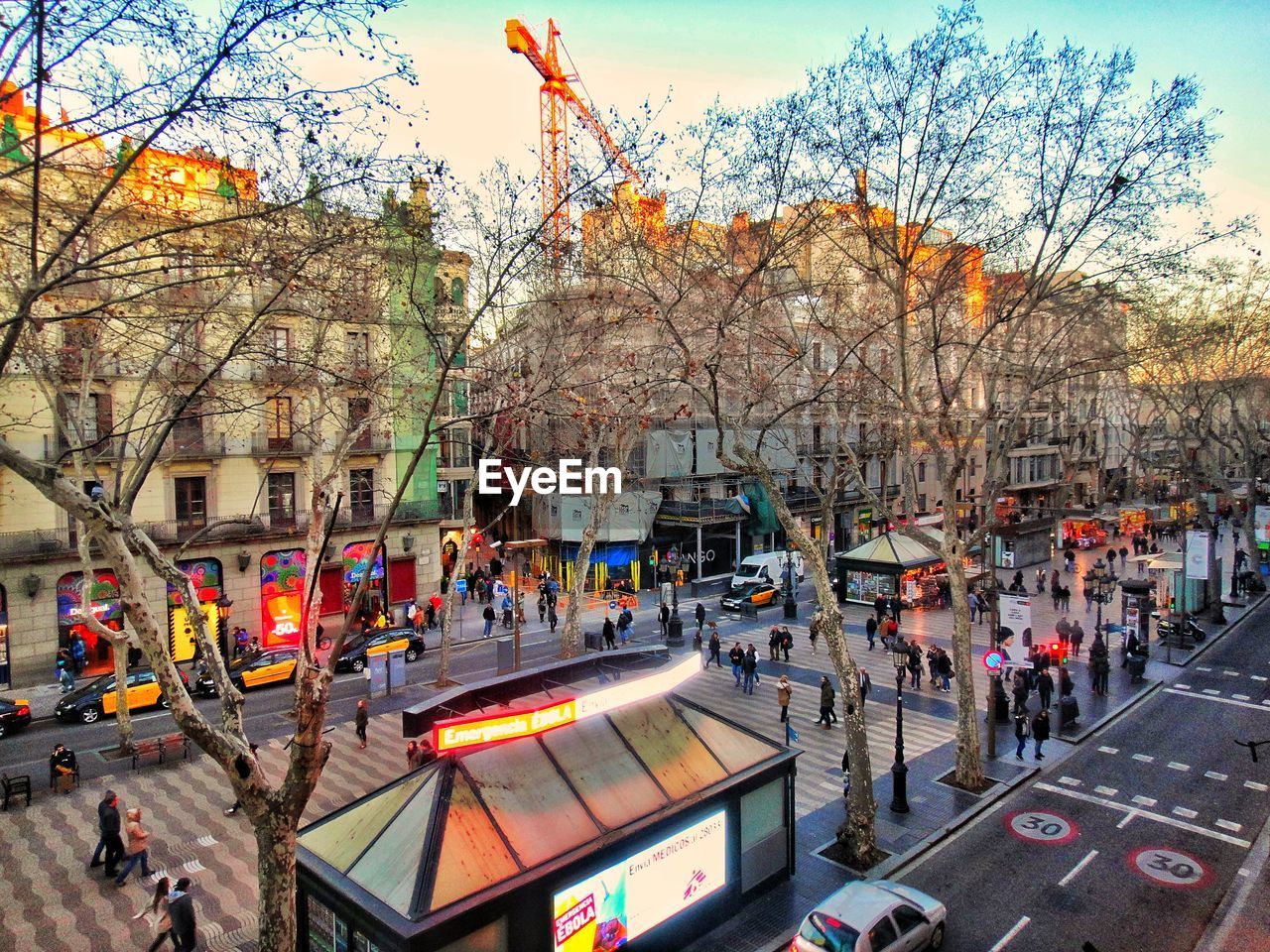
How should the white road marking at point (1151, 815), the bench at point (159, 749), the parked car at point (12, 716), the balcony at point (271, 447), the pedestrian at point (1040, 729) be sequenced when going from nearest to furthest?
the white road marking at point (1151, 815) < the pedestrian at point (1040, 729) < the bench at point (159, 749) < the parked car at point (12, 716) < the balcony at point (271, 447)

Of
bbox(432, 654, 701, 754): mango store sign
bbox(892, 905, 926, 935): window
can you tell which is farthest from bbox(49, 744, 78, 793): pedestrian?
bbox(892, 905, 926, 935): window

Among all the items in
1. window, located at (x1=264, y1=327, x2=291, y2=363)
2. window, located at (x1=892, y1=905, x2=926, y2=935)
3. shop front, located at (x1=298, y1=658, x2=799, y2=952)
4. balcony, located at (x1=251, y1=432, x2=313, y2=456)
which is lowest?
window, located at (x1=892, y1=905, x2=926, y2=935)

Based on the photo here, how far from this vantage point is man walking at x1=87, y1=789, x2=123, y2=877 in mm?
12562

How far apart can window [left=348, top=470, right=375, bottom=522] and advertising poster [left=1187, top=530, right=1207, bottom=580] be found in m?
32.2

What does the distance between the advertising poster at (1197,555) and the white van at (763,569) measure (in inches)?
590

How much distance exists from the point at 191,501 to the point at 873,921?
27129 mm

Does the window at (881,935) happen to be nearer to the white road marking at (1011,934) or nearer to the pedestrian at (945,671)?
the white road marking at (1011,934)

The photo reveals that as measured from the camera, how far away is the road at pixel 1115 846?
11.2m

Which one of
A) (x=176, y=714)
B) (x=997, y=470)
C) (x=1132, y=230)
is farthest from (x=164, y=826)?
(x=1132, y=230)

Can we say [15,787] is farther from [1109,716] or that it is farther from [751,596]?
[751,596]

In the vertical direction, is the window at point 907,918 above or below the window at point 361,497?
below

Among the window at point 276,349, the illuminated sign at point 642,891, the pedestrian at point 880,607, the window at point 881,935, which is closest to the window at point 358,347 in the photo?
the window at point 276,349

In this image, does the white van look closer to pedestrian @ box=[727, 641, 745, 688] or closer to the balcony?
pedestrian @ box=[727, 641, 745, 688]

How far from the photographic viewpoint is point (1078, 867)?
42.1ft
